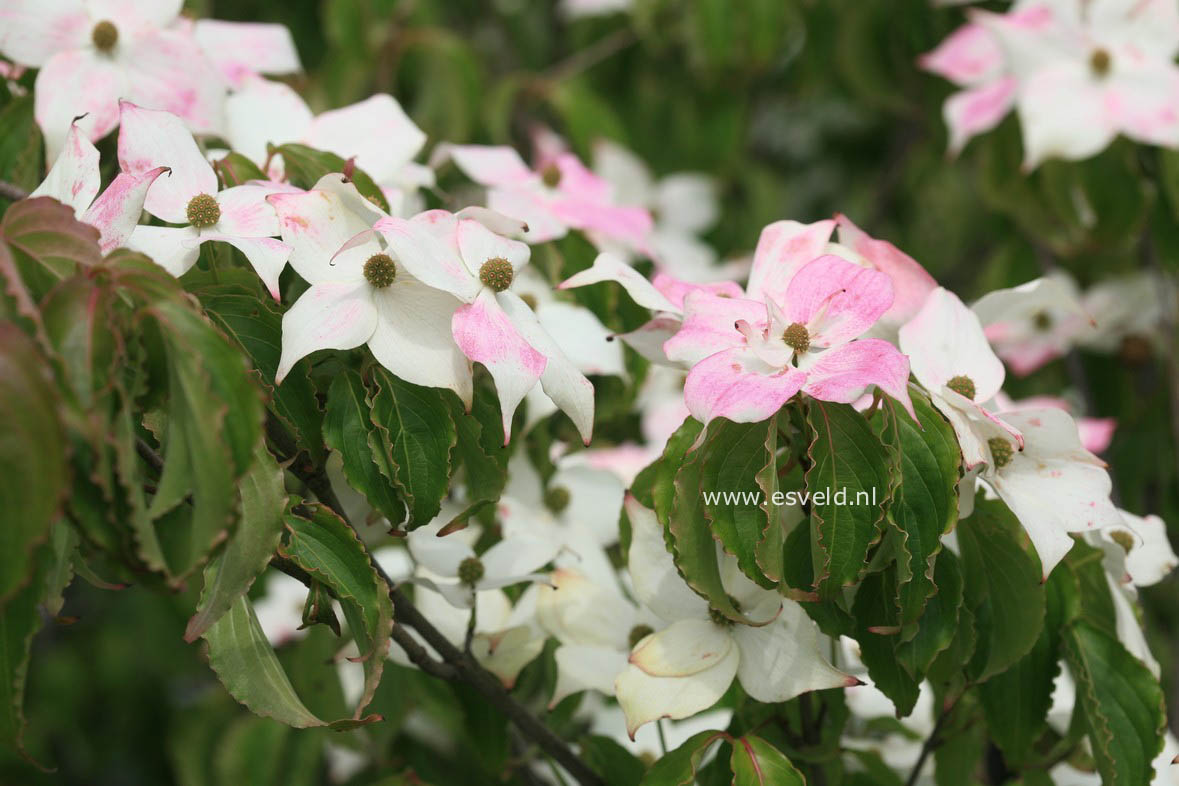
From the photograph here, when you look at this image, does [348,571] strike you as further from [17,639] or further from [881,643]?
[881,643]

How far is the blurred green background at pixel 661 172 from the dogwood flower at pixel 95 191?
420 millimetres

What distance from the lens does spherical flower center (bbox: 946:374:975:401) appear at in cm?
71

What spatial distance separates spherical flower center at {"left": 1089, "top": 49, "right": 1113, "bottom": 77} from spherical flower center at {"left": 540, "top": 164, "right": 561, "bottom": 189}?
588 millimetres

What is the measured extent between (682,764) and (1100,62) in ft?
2.92

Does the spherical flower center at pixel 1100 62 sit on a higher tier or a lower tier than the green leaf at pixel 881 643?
higher

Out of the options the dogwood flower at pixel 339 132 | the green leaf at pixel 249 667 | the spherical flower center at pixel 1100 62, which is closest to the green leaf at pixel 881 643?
the green leaf at pixel 249 667

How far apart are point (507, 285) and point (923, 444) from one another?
254mm

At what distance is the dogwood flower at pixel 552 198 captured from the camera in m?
0.98

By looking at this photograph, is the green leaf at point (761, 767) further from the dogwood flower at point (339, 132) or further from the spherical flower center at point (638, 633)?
the dogwood flower at point (339, 132)

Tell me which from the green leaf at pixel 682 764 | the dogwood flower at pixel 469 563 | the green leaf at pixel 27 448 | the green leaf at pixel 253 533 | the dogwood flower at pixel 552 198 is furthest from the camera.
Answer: the dogwood flower at pixel 552 198

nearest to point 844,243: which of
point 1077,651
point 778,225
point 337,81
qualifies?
point 778,225

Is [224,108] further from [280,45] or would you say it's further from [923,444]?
[923,444]

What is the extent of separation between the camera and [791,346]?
2.21ft

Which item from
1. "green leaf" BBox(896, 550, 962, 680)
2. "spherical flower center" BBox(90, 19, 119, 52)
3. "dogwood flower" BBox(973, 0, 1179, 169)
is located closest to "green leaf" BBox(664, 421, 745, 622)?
"green leaf" BBox(896, 550, 962, 680)
